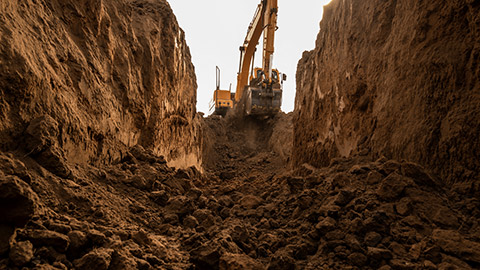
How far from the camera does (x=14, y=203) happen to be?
131 centimetres

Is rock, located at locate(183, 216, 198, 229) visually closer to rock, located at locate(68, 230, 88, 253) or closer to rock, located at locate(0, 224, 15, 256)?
rock, located at locate(68, 230, 88, 253)

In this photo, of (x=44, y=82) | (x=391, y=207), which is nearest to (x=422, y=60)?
(x=391, y=207)

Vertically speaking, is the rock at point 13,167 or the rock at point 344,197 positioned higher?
the rock at point 13,167

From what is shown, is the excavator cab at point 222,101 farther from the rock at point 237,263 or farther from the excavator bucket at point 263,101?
the rock at point 237,263

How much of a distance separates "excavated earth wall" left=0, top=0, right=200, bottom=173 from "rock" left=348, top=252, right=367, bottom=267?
75.4 inches

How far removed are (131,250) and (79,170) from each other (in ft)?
3.53

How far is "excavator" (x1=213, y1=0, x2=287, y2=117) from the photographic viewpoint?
34.7 feet

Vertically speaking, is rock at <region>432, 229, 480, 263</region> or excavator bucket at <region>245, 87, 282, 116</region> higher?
excavator bucket at <region>245, 87, 282, 116</region>

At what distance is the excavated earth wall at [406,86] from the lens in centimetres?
217

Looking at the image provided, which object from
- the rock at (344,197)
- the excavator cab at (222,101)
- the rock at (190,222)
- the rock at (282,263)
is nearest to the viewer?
the rock at (282,263)

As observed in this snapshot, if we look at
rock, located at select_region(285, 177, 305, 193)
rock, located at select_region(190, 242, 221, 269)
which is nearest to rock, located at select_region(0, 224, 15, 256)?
rock, located at select_region(190, 242, 221, 269)

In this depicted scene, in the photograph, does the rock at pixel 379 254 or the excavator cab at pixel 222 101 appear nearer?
the rock at pixel 379 254

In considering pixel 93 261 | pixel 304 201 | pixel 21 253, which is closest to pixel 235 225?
pixel 304 201

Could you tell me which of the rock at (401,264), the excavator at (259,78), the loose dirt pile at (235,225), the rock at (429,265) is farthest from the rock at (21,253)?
the excavator at (259,78)
